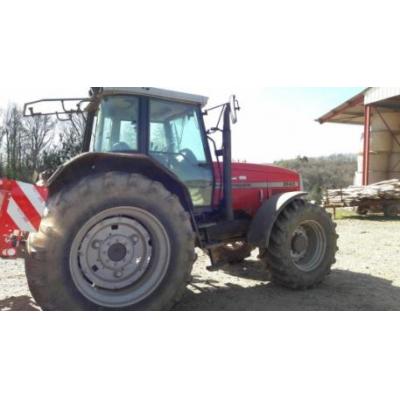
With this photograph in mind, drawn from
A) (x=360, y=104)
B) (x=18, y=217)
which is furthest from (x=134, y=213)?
(x=360, y=104)

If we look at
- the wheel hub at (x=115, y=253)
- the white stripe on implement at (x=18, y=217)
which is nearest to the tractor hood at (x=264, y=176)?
the wheel hub at (x=115, y=253)

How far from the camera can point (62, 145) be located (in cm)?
628

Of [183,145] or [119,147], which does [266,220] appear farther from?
[119,147]

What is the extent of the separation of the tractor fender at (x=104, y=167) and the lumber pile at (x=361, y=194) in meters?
12.3

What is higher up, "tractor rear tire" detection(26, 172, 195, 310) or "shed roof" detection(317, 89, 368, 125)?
"shed roof" detection(317, 89, 368, 125)

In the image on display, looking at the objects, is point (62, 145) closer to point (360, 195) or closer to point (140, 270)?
point (140, 270)

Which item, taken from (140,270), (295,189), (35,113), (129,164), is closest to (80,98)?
(35,113)

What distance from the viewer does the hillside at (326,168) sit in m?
29.8

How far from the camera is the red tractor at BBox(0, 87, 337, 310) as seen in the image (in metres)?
3.06

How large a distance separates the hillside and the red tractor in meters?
24.6

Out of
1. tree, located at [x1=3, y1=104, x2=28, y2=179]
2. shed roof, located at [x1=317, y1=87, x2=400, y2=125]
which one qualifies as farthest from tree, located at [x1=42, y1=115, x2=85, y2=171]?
shed roof, located at [x1=317, y1=87, x2=400, y2=125]

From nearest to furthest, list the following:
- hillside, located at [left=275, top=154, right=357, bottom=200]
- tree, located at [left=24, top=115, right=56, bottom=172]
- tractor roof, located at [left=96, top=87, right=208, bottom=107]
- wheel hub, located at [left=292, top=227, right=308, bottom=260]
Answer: tractor roof, located at [left=96, top=87, right=208, bottom=107] < wheel hub, located at [left=292, top=227, right=308, bottom=260] < tree, located at [left=24, top=115, right=56, bottom=172] < hillside, located at [left=275, top=154, right=357, bottom=200]

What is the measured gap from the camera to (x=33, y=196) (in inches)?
134

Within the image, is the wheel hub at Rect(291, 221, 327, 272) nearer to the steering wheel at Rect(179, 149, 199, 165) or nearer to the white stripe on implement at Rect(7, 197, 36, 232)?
the steering wheel at Rect(179, 149, 199, 165)
